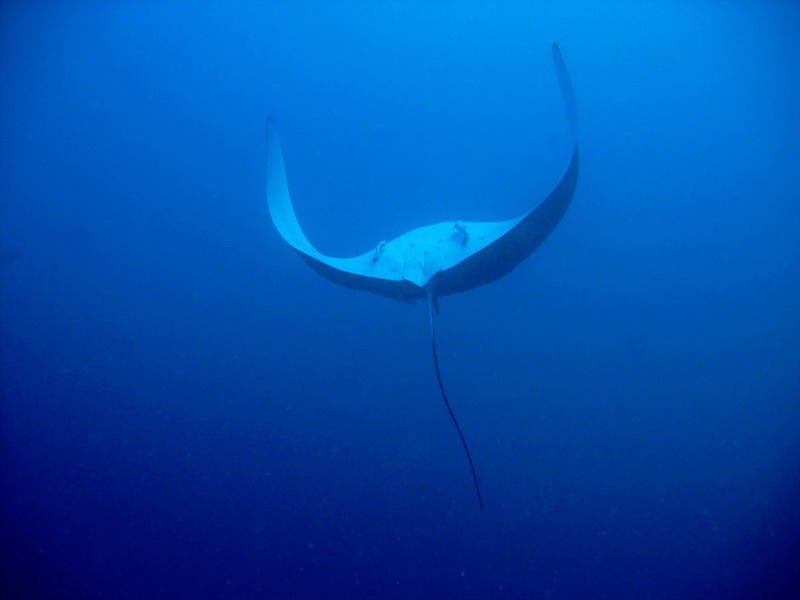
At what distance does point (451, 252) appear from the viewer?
2.41m

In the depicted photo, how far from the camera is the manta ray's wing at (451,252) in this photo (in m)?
2.25

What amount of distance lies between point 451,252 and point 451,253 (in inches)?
0.5

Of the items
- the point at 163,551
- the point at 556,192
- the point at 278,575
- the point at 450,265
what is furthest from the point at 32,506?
the point at 556,192

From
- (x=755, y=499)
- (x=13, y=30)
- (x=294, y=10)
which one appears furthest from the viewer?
(x=294, y=10)

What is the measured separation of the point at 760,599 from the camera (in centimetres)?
446

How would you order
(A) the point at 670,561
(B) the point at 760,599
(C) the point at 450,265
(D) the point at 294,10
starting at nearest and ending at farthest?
1. (C) the point at 450,265
2. (B) the point at 760,599
3. (A) the point at 670,561
4. (D) the point at 294,10

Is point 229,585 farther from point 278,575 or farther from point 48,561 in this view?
point 48,561

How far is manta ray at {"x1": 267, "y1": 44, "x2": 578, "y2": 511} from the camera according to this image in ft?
7.34

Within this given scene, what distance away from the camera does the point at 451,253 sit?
7.89ft

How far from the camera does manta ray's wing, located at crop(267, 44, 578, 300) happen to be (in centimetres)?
225

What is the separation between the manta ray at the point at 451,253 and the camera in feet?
7.34

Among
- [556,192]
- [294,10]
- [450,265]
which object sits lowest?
[450,265]

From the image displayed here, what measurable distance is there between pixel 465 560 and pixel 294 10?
13667mm

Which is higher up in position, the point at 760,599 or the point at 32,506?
the point at 32,506
